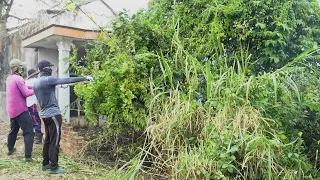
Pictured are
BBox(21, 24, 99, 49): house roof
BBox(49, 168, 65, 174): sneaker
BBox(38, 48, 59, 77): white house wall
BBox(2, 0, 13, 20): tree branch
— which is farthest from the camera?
BBox(2, 0, 13, 20): tree branch

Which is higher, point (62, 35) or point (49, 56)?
point (62, 35)

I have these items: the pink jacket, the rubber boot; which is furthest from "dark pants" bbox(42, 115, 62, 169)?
the rubber boot

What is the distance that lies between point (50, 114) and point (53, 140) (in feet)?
1.23

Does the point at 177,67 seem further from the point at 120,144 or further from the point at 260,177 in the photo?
the point at 260,177

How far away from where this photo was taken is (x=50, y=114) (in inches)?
185

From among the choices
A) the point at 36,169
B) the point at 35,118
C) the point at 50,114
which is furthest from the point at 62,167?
the point at 35,118

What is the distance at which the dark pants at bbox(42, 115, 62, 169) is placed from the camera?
464cm

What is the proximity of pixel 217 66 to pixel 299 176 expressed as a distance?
2.10 m

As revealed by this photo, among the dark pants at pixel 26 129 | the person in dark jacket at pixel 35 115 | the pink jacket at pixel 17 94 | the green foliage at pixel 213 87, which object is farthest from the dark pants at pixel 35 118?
the green foliage at pixel 213 87

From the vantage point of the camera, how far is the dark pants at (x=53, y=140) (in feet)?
15.2

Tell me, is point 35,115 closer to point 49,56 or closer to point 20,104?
point 20,104

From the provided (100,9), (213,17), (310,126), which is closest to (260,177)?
(310,126)

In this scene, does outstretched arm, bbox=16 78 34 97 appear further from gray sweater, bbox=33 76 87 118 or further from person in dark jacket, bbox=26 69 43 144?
person in dark jacket, bbox=26 69 43 144

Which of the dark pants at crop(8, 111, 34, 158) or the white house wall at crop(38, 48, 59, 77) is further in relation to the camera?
the white house wall at crop(38, 48, 59, 77)
